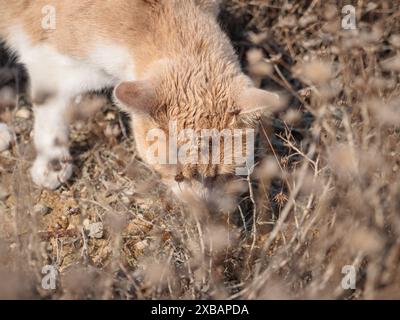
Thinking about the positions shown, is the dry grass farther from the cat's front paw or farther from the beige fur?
the beige fur

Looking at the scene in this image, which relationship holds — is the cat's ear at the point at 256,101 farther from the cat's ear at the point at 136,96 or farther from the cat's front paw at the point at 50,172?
the cat's front paw at the point at 50,172

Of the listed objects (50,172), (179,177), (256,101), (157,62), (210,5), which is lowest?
(50,172)

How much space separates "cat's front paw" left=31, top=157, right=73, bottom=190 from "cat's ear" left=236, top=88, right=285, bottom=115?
1.51 meters

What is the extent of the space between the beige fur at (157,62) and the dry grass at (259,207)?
21cm

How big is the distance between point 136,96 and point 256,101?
25.6 inches

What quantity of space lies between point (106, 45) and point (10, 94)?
1455 mm

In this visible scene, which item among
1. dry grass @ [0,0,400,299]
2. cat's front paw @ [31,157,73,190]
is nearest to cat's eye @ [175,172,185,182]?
dry grass @ [0,0,400,299]

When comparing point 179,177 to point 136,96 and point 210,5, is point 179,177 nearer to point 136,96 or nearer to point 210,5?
point 136,96

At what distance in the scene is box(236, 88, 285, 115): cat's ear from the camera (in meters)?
2.79

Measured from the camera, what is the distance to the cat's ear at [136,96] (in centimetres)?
257

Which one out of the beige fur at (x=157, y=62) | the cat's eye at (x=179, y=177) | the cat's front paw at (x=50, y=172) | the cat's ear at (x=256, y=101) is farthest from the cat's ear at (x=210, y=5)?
the cat's front paw at (x=50, y=172)

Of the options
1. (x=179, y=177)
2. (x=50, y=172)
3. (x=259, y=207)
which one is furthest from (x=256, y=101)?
(x=50, y=172)

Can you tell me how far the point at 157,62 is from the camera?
2.90 meters

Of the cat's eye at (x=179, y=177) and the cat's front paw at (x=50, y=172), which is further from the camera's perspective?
the cat's front paw at (x=50, y=172)
